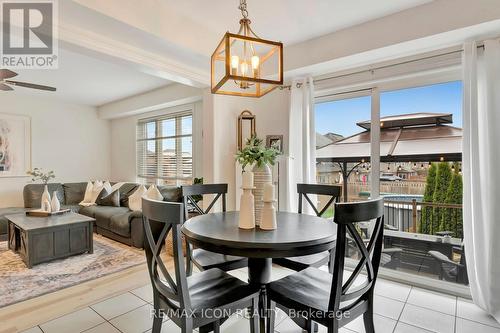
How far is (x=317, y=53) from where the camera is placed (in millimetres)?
3000

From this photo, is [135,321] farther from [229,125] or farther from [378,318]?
[229,125]

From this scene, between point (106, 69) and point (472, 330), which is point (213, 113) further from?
point (472, 330)

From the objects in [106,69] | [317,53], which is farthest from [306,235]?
[106,69]

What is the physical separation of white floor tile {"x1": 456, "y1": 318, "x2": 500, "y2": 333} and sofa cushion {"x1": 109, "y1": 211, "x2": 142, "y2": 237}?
376 cm

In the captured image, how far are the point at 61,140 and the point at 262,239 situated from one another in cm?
616

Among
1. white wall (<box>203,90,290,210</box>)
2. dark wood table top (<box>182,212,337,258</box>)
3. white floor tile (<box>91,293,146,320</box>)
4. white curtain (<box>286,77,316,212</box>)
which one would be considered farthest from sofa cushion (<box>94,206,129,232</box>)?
dark wood table top (<box>182,212,337,258</box>)

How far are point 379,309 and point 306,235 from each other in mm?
1368

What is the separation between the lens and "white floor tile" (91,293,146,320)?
7.66ft

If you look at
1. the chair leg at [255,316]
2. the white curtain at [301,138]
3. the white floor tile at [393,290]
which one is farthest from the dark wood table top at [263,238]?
the white curtain at [301,138]

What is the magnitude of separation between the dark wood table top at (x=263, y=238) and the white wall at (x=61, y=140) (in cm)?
541

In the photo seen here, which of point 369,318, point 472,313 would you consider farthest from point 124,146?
point 472,313

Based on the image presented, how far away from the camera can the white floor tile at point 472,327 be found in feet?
6.92

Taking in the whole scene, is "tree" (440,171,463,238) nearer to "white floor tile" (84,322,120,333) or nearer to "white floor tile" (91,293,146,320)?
"white floor tile" (91,293,146,320)

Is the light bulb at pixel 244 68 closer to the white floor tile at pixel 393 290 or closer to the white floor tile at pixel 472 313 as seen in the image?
the white floor tile at pixel 393 290
